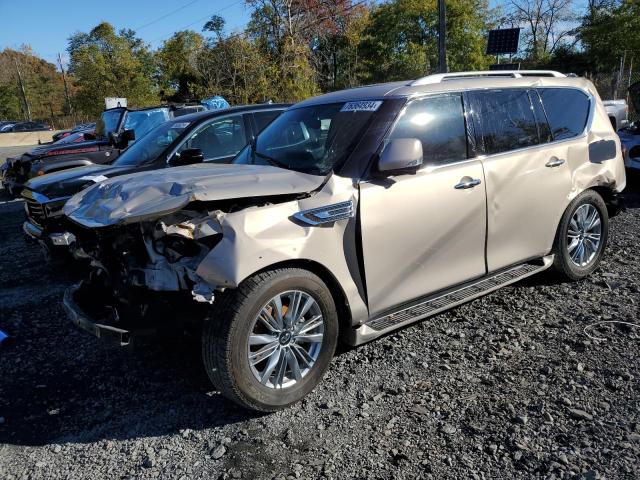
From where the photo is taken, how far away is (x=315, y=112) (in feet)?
13.5

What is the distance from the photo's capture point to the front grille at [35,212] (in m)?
5.95

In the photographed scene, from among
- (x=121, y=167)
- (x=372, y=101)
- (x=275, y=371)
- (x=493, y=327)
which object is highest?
(x=372, y=101)

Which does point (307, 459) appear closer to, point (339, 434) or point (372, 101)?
point (339, 434)

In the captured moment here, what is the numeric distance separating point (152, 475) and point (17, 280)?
174 inches

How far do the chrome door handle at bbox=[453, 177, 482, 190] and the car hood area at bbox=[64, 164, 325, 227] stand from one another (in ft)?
3.52

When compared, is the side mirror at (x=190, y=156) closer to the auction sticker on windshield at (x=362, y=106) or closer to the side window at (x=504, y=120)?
the auction sticker on windshield at (x=362, y=106)

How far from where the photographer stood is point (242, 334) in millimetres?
2855

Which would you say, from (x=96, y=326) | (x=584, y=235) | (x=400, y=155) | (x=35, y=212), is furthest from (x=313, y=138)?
(x=35, y=212)

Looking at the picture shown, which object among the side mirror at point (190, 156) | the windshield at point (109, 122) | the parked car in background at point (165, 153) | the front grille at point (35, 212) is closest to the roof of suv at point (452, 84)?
the side mirror at point (190, 156)

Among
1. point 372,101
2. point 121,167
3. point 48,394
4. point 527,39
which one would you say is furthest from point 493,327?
point 527,39

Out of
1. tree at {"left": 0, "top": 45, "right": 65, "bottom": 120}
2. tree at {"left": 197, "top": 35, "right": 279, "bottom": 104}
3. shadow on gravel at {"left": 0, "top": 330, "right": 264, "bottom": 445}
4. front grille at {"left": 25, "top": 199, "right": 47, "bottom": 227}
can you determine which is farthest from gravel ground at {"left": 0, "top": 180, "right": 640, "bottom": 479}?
tree at {"left": 0, "top": 45, "right": 65, "bottom": 120}

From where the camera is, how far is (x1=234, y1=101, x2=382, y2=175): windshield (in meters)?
3.54

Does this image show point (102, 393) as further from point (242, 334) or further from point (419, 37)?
point (419, 37)

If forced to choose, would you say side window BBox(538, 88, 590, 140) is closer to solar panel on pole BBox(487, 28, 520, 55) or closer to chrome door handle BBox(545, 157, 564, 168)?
chrome door handle BBox(545, 157, 564, 168)
